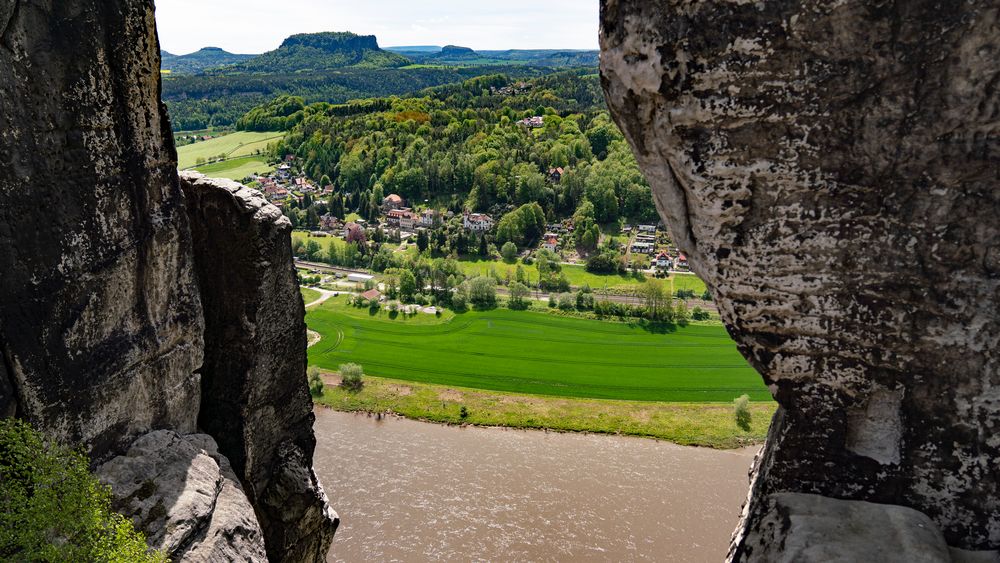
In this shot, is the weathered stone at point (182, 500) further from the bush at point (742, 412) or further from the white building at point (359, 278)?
the white building at point (359, 278)

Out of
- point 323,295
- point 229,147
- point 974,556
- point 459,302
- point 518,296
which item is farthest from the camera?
point 229,147

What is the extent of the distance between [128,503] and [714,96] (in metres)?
9.55

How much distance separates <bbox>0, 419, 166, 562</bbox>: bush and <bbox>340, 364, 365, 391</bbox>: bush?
30.1 meters

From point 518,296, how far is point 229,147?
93.8 meters

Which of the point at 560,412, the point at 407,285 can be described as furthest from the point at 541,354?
the point at 407,285

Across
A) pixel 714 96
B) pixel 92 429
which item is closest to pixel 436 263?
pixel 92 429

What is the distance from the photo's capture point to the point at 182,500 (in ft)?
31.7

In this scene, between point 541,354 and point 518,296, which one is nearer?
point 541,354

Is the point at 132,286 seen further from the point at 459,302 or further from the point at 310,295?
the point at 310,295

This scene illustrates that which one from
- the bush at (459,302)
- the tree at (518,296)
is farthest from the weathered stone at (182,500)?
the tree at (518,296)

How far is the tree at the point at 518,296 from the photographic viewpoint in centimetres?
5285

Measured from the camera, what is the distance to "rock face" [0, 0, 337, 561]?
27.6 ft

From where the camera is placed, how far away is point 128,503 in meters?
9.32

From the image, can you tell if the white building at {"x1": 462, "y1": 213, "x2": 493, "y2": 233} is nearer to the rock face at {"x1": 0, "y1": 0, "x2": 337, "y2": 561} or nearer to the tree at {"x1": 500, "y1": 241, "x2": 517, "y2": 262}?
the tree at {"x1": 500, "y1": 241, "x2": 517, "y2": 262}
